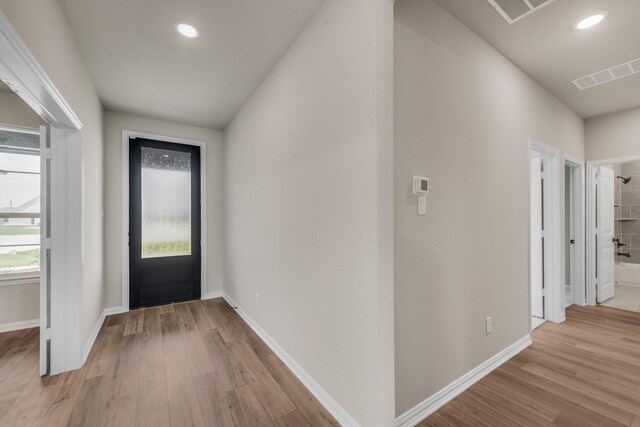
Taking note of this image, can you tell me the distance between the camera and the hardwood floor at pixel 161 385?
5.66ft

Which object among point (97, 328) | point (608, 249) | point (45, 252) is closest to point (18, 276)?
point (97, 328)

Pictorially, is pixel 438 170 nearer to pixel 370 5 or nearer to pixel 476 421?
pixel 370 5

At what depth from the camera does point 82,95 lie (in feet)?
7.84

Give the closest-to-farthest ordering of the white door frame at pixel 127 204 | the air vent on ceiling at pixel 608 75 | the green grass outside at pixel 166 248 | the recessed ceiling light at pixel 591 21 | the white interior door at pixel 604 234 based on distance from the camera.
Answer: the recessed ceiling light at pixel 591 21
the air vent on ceiling at pixel 608 75
the white door frame at pixel 127 204
the green grass outside at pixel 166 248
the white interior door at pixel 604 234

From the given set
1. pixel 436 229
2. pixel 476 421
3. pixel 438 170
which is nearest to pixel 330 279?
pixel 436 229

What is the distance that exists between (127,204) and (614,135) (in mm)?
6714

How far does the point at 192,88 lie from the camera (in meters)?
3.00

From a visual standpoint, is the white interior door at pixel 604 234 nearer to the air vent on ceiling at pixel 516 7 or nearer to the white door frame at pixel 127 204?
the air vent on ceiling at pixel 516 7

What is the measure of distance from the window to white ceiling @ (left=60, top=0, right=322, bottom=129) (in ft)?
3.64

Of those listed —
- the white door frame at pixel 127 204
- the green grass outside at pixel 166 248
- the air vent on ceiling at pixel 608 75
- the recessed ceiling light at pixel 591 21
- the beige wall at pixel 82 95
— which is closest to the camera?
the beige wall at pixel 82 95

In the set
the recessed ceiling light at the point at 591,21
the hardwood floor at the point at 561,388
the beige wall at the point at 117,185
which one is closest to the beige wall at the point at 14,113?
the beige wall at the point at 117,185

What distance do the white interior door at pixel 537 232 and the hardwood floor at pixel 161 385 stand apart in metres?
3.08

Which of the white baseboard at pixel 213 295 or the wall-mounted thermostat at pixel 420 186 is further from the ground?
the wall-mounted thermostat at pixel 420 186

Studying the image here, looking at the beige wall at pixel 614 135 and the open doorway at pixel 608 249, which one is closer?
the beige wall at pixel 614 135
